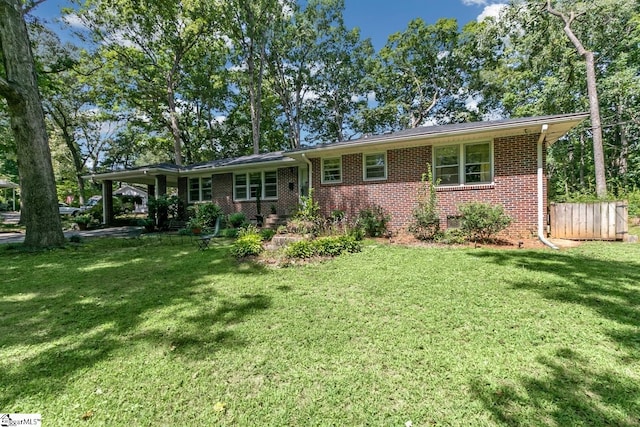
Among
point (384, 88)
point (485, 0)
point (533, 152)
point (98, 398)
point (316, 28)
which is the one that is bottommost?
point (98, 398)

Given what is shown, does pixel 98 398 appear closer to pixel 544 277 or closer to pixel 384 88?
pixel 544 277

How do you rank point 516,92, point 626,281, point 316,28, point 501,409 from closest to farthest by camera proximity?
point 501,409 < point 626,281 < point 516,92 < point 316,28

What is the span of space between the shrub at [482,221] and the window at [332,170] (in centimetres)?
441

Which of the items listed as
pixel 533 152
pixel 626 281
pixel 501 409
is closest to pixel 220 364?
pixel 501 409

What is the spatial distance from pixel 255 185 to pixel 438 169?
26.6 ft

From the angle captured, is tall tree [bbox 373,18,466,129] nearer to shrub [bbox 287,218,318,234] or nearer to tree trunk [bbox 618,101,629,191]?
tree trunk [bbox 618,101,629,191]

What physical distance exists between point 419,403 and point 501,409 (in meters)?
0.54

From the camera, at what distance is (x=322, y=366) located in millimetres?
2529

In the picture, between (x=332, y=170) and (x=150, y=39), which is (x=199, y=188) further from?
(x=150, y=39)

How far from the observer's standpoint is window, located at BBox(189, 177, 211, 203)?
48.9 feet

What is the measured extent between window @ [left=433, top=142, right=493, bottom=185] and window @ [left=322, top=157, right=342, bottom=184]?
3.26m

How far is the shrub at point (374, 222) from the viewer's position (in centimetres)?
916

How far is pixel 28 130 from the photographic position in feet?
26.3

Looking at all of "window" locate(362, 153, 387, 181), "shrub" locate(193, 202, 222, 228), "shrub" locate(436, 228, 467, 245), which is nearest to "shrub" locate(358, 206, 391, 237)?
"window" locate(362, 153, 387, 181)
